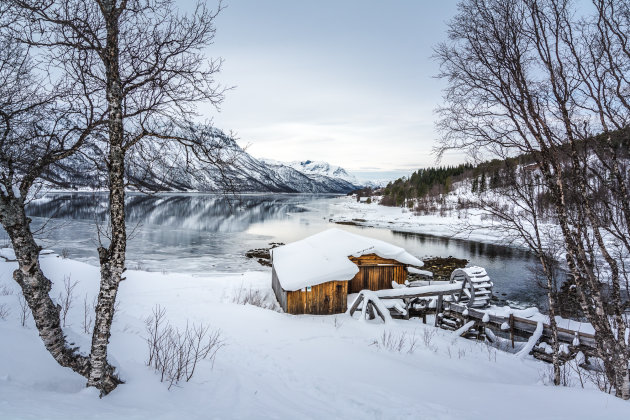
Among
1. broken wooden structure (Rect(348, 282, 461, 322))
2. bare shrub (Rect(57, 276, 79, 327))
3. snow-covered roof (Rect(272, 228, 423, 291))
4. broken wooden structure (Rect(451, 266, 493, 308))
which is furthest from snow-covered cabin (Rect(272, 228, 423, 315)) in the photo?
bare shrub (Rect(57, 276, 79, 327))

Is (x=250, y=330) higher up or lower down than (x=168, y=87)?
lower down

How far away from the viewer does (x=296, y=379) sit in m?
7.26

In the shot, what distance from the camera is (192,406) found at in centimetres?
534

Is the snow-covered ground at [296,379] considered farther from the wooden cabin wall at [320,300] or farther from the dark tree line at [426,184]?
the dark tree line at [426,184]

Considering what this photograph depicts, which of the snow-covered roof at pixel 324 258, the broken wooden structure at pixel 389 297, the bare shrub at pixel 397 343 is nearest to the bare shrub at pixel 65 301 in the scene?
the snow-covered roof at pixel 324 258

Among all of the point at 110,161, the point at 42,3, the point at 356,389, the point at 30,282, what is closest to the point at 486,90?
the point at 356,389

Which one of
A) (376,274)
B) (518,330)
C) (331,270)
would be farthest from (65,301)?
(518,330)

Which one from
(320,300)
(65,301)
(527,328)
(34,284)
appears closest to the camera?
(34,284)

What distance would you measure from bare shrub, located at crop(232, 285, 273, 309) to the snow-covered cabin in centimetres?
80

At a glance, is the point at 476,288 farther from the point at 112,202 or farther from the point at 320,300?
the point at 112,202

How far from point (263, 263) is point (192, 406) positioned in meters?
24.2

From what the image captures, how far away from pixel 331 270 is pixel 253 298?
5.05 meters

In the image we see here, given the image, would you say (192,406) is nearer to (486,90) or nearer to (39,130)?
(39,130)

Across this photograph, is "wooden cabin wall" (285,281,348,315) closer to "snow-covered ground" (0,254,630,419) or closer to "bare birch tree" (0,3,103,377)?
"snow-covered ground" (0,254,630,419)
